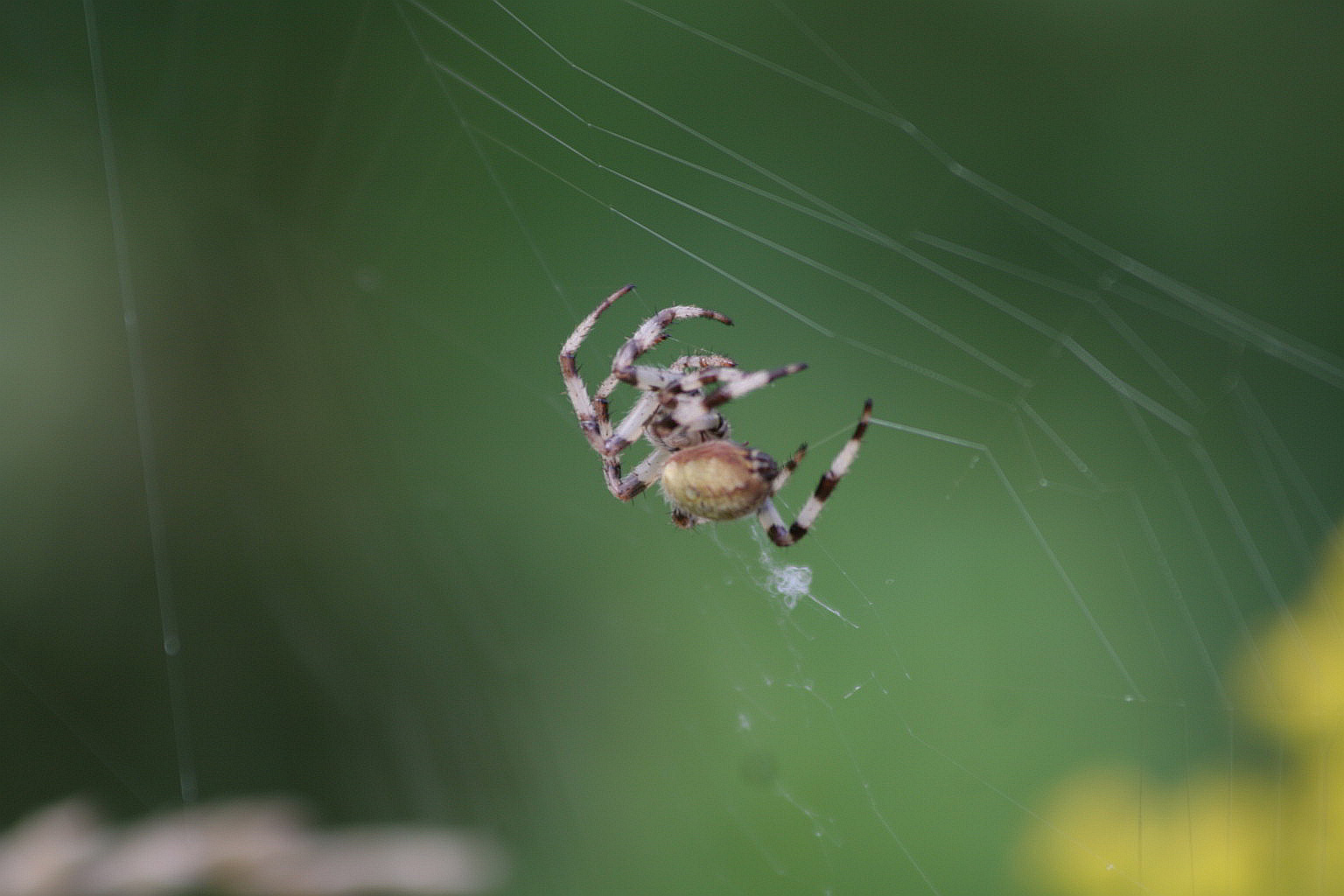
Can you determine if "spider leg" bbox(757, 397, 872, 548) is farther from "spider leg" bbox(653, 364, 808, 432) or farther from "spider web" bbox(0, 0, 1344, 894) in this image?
"spider web" bbox(0, 0, 1344, 894)

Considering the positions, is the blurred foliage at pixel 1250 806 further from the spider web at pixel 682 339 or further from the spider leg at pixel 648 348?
Result: the spider leg at pixel 648 348

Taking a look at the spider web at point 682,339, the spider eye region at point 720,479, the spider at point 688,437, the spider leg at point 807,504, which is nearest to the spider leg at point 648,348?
the spider at point 688,437

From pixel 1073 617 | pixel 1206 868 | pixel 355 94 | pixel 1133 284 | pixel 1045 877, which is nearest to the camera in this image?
pixel 1206 868

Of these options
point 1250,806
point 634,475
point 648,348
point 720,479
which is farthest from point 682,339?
point 1250,806

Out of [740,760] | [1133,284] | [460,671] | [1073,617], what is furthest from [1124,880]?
[460,671]

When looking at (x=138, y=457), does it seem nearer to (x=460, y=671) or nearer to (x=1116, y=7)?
(x=460, y=671)

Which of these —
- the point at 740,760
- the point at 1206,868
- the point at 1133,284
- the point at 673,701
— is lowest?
the point at 1206,868
